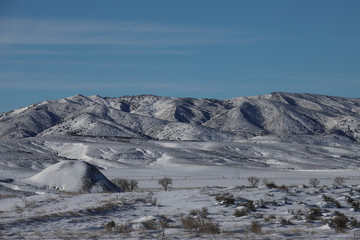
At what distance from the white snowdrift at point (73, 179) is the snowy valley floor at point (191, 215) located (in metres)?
15.9

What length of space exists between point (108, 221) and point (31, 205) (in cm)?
492

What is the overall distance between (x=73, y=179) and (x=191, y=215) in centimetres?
2448

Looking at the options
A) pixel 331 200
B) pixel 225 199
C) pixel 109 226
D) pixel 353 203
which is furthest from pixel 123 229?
pixel 331 200

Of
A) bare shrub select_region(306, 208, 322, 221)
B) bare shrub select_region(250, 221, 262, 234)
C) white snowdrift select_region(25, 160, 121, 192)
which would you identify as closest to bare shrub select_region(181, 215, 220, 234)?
bare shrub select_region(250, 221, 262, 234)

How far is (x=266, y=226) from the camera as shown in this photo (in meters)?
18.1

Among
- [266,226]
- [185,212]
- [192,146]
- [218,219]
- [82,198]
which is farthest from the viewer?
[192,146]

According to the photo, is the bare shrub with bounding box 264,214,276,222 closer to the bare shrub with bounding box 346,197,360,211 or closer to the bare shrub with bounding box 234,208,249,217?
the bare shrub with bounding box 234,208,249,217

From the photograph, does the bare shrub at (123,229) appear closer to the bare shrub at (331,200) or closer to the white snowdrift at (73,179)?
the bare shrub at (331,200)

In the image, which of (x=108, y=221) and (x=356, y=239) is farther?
(x=108, y=221)

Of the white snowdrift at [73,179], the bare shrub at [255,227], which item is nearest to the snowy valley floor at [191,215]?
the bare shrub at [255,227]

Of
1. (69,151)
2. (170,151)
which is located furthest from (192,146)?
(69,151)

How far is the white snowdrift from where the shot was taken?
4250 cm

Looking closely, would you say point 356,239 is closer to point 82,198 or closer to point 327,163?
point 82,198

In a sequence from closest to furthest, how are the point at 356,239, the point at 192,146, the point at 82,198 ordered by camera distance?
the point at 356,239
the point at 82,198
the point at 192,146
